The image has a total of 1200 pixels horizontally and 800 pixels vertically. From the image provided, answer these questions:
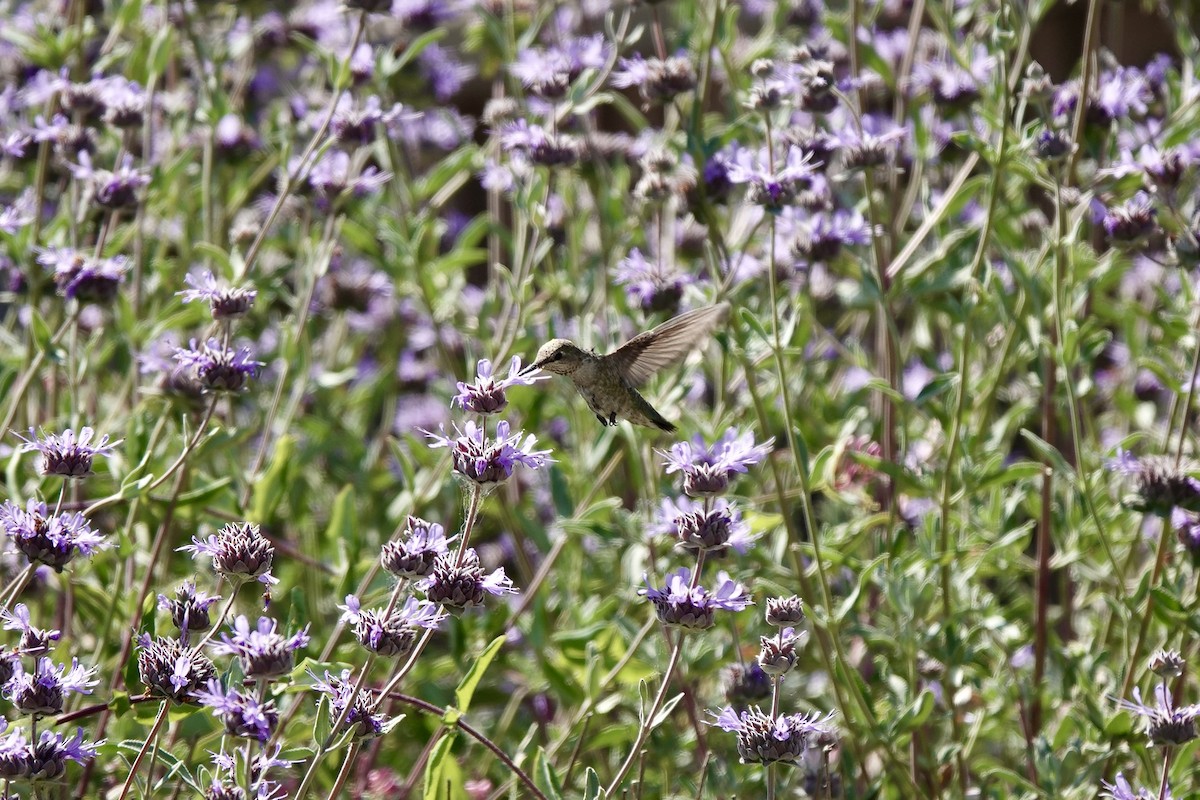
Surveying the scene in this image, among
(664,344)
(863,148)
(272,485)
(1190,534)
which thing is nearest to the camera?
(664,344)

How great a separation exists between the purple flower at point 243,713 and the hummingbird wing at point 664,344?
0.82 metres

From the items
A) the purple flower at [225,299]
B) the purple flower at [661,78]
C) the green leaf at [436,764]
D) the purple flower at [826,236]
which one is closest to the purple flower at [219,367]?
the purple flower at [225,299]

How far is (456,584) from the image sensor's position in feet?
5.11

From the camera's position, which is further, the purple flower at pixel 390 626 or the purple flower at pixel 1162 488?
the purple flower at pixel 1162 488

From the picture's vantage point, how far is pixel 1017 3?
2.59 metres

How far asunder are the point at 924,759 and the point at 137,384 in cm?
170

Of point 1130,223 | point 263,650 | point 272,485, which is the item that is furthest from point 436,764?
point 1130,223

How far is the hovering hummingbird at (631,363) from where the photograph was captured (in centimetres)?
202

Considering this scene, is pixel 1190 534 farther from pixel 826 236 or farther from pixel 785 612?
pixel 785 612

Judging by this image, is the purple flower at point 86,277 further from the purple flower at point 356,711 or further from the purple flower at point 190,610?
the purple flower at point 356,711

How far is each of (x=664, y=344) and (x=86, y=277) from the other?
97cm

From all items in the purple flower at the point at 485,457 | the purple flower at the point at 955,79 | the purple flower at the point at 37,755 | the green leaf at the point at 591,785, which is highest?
the purple flower at the point at 955,79

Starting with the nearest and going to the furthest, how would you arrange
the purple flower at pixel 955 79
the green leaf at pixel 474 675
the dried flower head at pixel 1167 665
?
the green leaf at pixel 474 675
the dried flower head at pixel 1167 665
the purple flower at pixel 955 79

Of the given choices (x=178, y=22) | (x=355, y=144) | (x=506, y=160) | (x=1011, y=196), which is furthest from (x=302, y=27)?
(x=1011, y=196)
